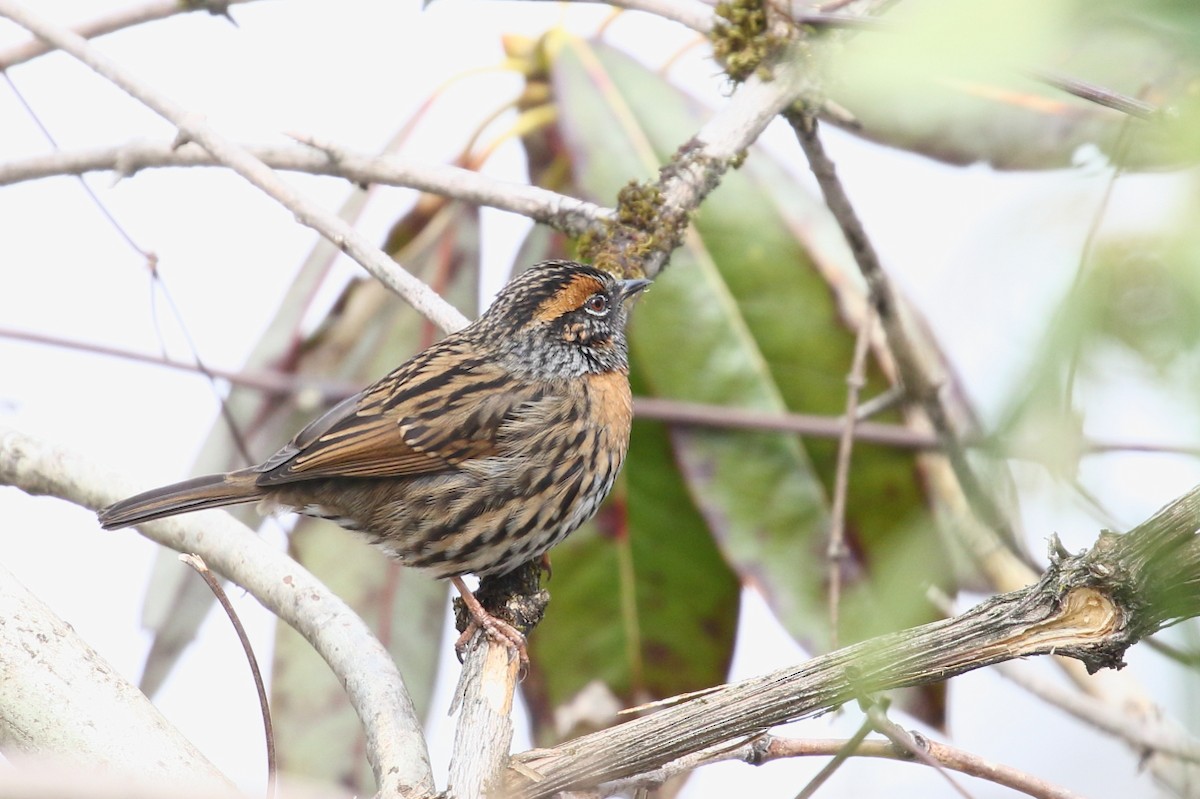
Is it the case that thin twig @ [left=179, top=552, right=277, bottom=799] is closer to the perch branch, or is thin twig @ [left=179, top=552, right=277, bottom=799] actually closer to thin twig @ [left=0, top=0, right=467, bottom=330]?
the perch branch

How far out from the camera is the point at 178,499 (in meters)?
3.69

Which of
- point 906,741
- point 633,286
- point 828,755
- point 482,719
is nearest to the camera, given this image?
point 906,741

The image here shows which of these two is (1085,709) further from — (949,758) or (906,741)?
(906,741)

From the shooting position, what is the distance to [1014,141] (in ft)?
10.6

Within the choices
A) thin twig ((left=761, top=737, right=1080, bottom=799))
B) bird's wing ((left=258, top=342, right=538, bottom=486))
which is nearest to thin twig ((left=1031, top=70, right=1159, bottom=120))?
thin twig ((left=761, top=737, right=1080, bottom=799))

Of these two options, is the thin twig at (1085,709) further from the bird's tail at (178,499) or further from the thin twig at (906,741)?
the bird's tail at (178,499)

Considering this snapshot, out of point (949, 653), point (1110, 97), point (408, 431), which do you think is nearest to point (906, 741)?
point (949, 653)

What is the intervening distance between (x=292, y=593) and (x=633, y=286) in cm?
142

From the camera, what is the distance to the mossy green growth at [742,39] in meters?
3.94

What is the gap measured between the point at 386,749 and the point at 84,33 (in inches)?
120

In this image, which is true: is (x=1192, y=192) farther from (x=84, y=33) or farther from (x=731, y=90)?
(x=84, y=33)

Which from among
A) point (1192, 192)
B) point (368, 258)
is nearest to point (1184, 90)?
point (1192, 192)

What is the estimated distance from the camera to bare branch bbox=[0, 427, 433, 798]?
2.81 m

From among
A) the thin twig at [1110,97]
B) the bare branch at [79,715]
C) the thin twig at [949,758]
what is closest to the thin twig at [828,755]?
the thin twig at [949,758]
